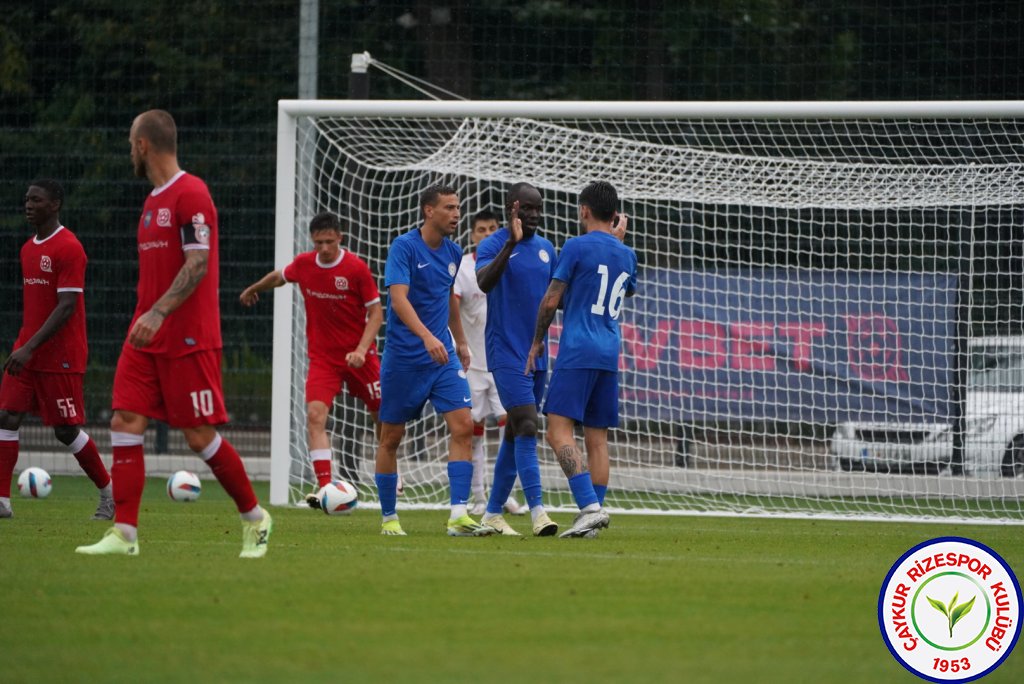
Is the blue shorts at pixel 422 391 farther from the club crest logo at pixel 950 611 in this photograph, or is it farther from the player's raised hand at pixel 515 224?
the club crest logo at pixel 950 611

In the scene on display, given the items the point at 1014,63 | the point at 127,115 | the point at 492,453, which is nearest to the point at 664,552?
the point at 492,453

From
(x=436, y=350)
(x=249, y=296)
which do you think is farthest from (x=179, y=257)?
(x=249, y=296)

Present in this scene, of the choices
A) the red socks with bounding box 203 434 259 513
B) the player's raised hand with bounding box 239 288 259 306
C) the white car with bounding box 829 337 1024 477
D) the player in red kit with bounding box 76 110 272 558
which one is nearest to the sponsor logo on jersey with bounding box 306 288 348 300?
the player's raised hand with bounding box 239 288 259 306

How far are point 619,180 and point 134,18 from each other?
11.6 meters

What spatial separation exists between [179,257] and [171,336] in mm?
396

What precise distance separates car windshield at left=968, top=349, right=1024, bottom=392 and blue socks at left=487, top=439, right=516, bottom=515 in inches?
234

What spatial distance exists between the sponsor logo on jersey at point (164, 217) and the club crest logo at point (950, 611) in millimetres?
3792

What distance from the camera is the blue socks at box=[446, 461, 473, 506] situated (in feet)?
30.5

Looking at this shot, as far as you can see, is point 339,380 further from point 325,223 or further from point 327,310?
point 325,223

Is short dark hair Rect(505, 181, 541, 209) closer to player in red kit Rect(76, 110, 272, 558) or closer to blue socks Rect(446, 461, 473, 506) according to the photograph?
blue socks Rect(446, 461, 473, 506)

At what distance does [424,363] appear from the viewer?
9.20m

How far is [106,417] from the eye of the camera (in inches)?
701

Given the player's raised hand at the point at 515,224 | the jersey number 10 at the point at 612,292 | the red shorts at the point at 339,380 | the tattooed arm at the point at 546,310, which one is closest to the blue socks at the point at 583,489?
the tattooed arm at the point at 546,310

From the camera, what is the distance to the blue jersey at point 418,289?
9.20m
